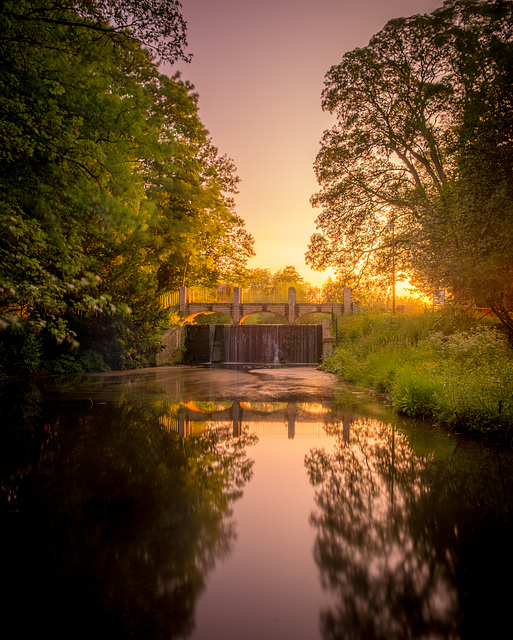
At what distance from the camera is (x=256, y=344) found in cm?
2736

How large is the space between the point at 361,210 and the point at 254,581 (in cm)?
2011

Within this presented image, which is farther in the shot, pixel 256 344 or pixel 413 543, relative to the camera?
pixel 256 344

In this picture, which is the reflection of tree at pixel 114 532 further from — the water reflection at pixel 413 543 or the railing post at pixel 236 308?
the railing post at pixel 236 308

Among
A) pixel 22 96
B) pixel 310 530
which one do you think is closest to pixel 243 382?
pixel 22 96

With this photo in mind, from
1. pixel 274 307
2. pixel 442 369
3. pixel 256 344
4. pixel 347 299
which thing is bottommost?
pixel 442 369

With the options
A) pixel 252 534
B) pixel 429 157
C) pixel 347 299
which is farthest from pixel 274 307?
pixel 252 534

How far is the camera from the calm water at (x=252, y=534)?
87.5 inches

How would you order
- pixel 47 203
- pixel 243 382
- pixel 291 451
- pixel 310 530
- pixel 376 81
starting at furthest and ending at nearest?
pixel 376 81 < pixel 243 382 < pixel 47 203 < pixel 291 451 < pixel 310 530

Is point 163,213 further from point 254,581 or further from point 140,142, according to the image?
point 254,581

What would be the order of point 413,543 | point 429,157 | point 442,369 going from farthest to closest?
1. point 429,157
2. point 442,369
3. point 413,543

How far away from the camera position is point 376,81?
1848cm

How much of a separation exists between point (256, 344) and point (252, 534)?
24.1 meters

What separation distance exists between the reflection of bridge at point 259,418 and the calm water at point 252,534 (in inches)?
11.9

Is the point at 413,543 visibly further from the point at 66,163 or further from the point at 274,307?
the point at 274,307
